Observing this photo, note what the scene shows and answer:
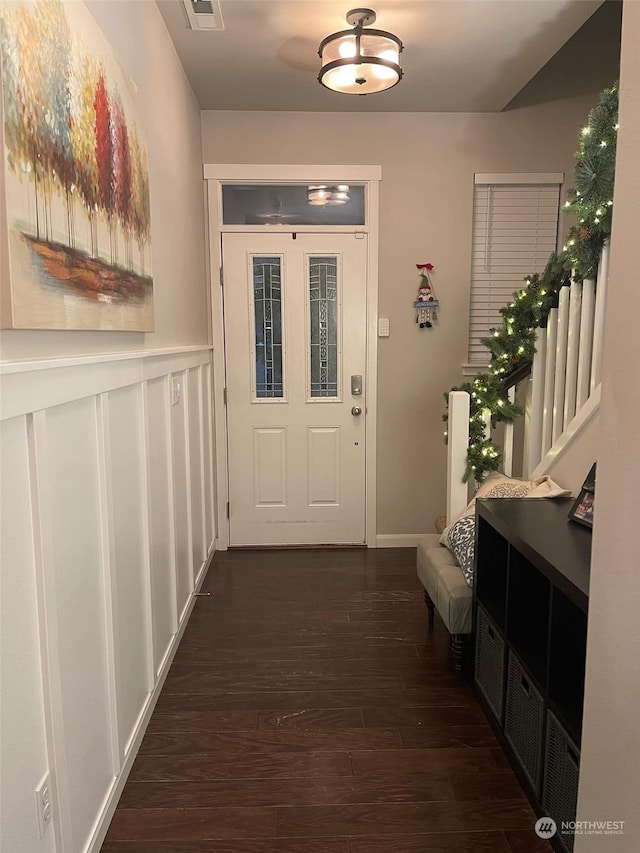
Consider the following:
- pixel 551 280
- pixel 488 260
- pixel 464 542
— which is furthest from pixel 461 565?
pixel 488 260

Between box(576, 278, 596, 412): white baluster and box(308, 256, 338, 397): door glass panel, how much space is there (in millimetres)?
1873

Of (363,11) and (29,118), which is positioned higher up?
(363,11)

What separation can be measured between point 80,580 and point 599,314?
1.88 meters

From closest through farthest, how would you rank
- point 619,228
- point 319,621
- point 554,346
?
point 619,228
point 554,346
point 319,621

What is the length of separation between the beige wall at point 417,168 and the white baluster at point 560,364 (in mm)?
1465

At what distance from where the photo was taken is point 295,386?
3.86 m

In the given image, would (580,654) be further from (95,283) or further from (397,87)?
(397,87)

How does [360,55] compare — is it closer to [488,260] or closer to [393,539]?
[488,260]

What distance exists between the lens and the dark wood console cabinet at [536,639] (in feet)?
5.01

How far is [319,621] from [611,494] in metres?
2.14

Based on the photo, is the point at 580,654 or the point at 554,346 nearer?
the point at 580,654

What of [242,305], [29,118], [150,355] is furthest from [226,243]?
[29,118]

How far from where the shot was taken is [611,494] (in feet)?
3.22

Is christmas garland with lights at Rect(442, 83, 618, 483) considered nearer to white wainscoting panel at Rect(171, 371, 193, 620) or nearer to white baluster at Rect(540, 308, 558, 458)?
white baluster at Rect(540, 308, 558, 458)
